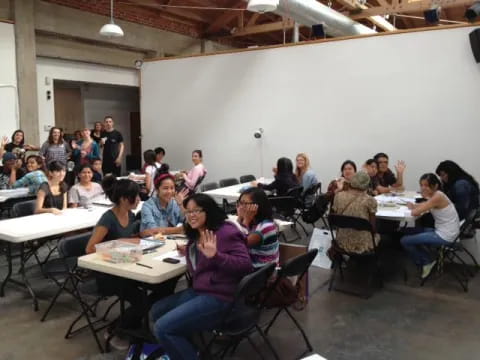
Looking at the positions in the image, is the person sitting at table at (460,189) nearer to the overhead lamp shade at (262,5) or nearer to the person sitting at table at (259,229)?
the person sitting at table at (259,229)

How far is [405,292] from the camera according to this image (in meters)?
4.22

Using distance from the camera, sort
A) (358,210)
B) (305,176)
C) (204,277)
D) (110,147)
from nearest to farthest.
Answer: (204,277)
(358,210)
(305,176)
(110,147)

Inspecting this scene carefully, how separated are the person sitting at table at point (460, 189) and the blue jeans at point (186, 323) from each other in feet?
10.5

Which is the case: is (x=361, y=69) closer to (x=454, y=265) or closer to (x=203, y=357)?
(x=454, y=265)

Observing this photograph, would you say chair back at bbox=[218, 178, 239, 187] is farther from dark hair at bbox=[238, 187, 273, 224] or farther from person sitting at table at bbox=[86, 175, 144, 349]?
dark hair at bbox=[238, 187, 273, 224]

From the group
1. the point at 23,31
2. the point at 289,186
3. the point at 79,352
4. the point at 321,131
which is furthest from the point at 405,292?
the point at 23,31

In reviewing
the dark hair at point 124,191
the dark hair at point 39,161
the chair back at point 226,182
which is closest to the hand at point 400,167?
the chair back at point 226,182

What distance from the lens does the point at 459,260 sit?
504 centimetres

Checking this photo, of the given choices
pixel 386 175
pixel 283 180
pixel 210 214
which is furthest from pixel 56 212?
pixel 386 175

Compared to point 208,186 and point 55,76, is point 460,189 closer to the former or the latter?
point 208,186

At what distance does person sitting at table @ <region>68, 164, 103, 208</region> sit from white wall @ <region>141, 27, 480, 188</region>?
368 centimetres

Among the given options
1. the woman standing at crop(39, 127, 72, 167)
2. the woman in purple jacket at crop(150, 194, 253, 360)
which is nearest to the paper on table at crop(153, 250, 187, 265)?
the woman in purple jacket at crop(150, 194, 253, 360)

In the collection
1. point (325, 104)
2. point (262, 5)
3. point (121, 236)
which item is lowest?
point (121, 236)

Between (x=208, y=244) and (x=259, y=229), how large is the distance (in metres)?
0.56
